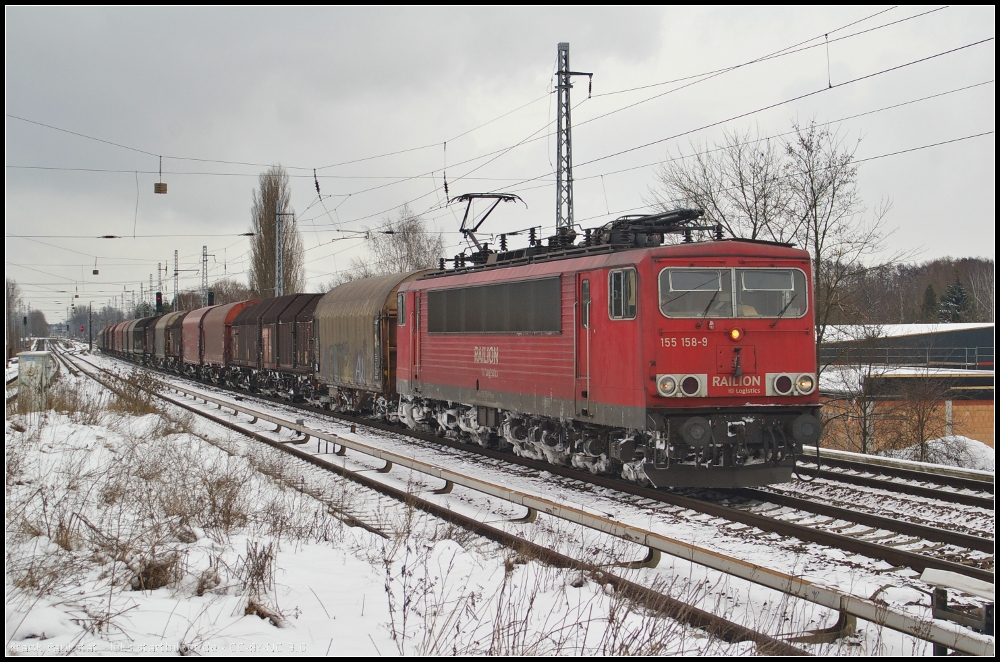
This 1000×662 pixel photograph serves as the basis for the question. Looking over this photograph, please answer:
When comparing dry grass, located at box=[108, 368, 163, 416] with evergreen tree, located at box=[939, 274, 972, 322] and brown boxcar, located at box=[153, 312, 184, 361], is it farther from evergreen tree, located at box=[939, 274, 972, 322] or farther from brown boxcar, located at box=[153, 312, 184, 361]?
evergreen tree, located at box=[939, 274, 972, 322]

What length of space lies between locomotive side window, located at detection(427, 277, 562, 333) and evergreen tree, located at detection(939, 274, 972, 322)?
54.3 meters

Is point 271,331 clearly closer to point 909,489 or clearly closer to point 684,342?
point 684,342

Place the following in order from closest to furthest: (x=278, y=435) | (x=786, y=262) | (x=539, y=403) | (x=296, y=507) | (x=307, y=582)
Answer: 1. (x=307, y=582)
2. (x=296, y=507)
3. (x=786, y=262)
4. (x=539, y=403)
5. (x=278, y=435)

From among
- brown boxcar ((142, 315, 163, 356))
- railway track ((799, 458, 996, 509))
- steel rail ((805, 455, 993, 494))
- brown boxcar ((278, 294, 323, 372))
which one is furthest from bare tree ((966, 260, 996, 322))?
brown boxcar ((142, 315, 163, 356))

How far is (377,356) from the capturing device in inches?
714

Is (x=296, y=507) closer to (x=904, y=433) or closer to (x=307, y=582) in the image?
(x=307, y=582)

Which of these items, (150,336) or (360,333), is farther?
(150,336)

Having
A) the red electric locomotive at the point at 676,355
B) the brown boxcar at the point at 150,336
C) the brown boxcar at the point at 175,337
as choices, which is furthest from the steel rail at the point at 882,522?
the brown boxcar at the point at 150,336

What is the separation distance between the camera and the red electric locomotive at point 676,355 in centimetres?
939

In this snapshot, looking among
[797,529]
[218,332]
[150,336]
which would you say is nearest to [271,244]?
[150,336]

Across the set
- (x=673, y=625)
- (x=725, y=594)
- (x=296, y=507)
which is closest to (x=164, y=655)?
(x=673, y=625)

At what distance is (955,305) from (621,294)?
59.6m

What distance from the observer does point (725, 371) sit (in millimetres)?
9477

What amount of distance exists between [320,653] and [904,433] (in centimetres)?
2409
